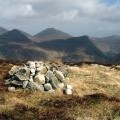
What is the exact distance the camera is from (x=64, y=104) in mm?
24828

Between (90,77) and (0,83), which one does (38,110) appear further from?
(90,77)

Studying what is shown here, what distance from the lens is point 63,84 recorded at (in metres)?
32.1

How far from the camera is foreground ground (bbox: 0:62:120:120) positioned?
2155 centimetres

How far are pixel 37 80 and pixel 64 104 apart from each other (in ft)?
22.1

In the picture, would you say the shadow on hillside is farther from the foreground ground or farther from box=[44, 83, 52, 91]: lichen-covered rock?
box=[44, 83, 52, 91]: lichen-covered rock

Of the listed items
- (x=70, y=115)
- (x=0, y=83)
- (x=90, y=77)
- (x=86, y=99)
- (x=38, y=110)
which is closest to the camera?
(x=70, y=115)

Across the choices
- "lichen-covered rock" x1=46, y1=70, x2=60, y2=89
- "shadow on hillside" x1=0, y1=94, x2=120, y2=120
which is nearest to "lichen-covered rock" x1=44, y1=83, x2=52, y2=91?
"lichen-covered rock" x1=46, y1=70, x2=60, y2=89

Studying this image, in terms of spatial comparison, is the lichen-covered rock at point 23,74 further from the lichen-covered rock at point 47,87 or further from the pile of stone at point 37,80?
the lichen-covered rock at point 47,87

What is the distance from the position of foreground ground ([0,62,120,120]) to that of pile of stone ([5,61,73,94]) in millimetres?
727

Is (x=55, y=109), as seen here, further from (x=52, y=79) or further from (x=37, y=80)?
(x=52, y=79)

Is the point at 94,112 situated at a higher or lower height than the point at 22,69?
lower

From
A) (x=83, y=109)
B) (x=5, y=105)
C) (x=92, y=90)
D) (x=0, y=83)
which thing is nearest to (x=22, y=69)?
(x=0, y=83)

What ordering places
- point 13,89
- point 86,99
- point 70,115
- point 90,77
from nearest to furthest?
point 70,115
point 86,99
point 13,89
point 90,77

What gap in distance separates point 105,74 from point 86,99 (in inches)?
557
